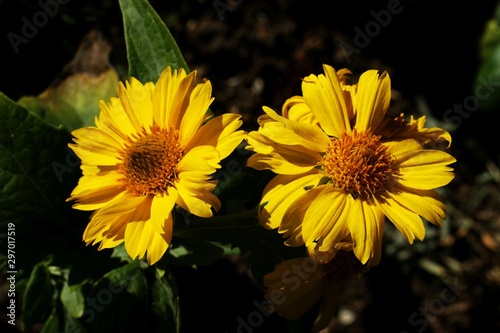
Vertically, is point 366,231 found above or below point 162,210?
Answer: below

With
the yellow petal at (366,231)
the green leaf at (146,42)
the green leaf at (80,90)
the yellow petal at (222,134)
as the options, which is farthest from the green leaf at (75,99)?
the yellow petal at (366,231)

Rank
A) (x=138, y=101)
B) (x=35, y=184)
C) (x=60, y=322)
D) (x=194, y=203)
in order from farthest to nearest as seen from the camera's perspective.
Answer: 1. (x=60, y=322)
2. (x=35, y=184)
3. (x=138, y=101)
4. (x=194, y=203)

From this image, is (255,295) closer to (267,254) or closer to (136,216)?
(267,254)

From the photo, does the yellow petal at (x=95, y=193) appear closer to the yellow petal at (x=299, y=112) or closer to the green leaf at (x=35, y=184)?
the green leaf at (x=35, y=184)

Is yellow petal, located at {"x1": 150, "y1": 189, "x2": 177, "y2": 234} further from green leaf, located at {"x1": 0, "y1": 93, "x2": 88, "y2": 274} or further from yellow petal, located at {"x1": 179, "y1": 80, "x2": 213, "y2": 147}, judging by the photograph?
green leaf, located at {"x1": 0, "y1": 93, "x2": 88, "y2": 274}

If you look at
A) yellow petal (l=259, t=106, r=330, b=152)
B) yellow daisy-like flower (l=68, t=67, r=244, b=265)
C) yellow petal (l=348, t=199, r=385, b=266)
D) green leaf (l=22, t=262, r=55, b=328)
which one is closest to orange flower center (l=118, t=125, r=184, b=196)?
yellow daisy-like flower (l=68, t=67, r=244, b=265)

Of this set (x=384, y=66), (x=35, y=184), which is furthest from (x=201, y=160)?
(x=384, y=66)

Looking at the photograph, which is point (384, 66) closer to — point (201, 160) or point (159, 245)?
point (201, 160)
